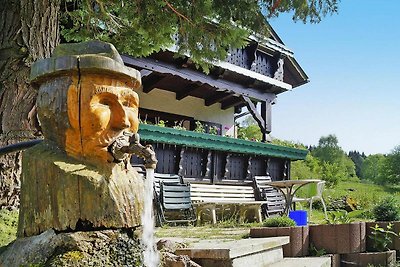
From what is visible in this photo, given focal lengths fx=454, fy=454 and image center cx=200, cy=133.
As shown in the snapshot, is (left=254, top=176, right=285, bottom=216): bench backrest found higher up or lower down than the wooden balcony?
lower down

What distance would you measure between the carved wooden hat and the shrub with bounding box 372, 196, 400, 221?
5153 mm

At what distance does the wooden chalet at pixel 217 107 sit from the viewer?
10086 mm

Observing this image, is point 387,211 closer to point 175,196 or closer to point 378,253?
point 378,253

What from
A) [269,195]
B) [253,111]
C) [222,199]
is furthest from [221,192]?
[253,111]

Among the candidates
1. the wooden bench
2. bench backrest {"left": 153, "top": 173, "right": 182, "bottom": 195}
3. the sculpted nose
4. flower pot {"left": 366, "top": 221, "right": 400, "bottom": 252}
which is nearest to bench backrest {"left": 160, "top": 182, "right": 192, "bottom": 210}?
bench backrest {"left": 153, "top": 173, "right": 182, "bottom": 195}

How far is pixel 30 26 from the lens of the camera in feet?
12.8

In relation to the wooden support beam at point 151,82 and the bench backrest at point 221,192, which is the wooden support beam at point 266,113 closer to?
the bench backrest at point 221,192

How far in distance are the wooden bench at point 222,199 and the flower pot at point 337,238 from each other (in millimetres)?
3359

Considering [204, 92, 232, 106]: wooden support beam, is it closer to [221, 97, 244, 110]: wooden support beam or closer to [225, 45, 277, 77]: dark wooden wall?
[221, 97, 244, 110]: wooden support beam

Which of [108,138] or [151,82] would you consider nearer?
[108,138]

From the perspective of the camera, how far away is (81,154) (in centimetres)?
175

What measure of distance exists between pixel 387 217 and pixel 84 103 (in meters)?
5.40

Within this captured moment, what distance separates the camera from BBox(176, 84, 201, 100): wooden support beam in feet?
44.5

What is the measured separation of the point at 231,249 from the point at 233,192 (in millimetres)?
7797
